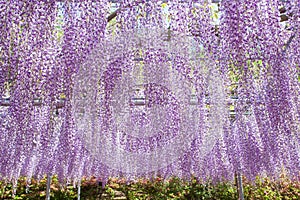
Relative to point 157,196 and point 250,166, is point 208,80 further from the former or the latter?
point 157,196

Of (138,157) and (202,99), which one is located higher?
(202,99)

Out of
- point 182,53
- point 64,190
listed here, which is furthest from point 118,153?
point 182,53

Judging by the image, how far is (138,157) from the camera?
24.5 feet

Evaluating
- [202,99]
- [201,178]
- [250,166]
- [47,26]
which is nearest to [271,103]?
[202,99]

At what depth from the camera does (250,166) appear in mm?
7309

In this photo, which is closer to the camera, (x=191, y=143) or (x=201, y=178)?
(x=191, y=143)

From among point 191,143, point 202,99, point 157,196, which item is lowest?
point 157,196

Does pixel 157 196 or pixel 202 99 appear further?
pixel 157 196

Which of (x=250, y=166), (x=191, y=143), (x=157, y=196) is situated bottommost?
(x=157, y=196)

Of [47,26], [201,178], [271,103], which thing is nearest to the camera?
[47,26]

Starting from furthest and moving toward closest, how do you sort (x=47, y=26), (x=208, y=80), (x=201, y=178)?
(x=201, y=178), (x=208, y=80), (x=47, y=26)

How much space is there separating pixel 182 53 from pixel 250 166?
467 centimetres

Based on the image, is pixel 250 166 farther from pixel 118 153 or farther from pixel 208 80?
pixel 208 80

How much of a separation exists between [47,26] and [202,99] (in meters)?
2.68
